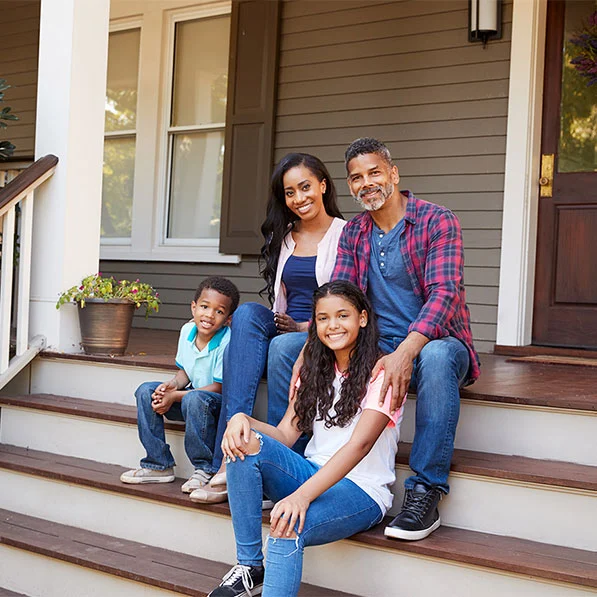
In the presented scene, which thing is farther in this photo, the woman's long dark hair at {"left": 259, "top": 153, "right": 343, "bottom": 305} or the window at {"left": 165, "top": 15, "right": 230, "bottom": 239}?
the window at {"left": 165, "top": 15, "right": 230, "bottom": 239}

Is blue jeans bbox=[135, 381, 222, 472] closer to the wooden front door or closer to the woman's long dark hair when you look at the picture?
the woman's long dark hair

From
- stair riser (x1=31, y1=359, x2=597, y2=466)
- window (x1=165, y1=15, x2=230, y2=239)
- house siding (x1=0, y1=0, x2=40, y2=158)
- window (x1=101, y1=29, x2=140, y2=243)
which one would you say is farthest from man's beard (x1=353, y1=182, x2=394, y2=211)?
house siding (x1=0, y1=0, x2=40, y2=158)

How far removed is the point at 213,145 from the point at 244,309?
321 cm

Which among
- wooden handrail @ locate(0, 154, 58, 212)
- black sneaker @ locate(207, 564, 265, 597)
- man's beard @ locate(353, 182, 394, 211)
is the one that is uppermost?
wooden handrail @ locate(0, 154, 58, 212)

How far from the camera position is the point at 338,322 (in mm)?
2418

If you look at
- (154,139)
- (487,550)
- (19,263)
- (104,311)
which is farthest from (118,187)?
(487,550)

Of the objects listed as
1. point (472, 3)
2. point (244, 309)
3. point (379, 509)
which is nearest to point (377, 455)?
point (379, 509)

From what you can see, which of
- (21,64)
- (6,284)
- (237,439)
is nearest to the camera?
(237,439)

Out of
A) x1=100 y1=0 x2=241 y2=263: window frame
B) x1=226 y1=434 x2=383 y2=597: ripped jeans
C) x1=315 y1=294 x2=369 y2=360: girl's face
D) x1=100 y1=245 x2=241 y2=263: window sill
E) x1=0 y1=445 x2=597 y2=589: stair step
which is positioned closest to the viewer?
x1=0 y1=445 x2=597 y2=589: stair step

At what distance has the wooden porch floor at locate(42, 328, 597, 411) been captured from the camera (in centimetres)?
262

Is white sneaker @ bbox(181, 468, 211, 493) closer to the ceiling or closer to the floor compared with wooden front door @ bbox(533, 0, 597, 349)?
closer to the floor

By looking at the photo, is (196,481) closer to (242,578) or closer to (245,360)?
(245,360)

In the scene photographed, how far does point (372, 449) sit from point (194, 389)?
32.2 inches

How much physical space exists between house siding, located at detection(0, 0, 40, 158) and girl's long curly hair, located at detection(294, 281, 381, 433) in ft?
15.0
